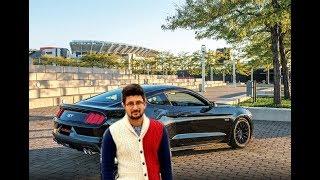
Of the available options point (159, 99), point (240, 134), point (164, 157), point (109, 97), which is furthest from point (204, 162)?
point (164, 157)

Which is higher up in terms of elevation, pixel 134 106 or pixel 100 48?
pixel 100 48

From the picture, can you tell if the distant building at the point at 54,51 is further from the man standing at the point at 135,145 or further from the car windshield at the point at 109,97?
the man standing at the point at 135,145

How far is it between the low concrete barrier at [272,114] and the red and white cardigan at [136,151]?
1307 centimetres

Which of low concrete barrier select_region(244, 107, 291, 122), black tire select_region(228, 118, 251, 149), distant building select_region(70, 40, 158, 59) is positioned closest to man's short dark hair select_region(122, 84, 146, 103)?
black tire select_region(228, 118, 251, 149)

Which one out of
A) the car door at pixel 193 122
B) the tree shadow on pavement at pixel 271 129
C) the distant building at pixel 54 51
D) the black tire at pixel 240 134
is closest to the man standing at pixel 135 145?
the car door at pixel 193 122

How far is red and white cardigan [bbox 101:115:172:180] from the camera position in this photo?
2961mm

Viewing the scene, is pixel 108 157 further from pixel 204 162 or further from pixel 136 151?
pixel 204 162

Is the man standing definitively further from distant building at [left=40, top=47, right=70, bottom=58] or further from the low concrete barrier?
distant building at [left=40, top=47, right=70, bottom=58]

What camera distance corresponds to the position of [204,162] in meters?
8.30

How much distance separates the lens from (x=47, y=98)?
67.7ft

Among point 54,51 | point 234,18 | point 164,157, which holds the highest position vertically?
point 54,51

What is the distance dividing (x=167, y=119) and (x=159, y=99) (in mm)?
429

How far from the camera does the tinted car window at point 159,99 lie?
8291 millimetres
